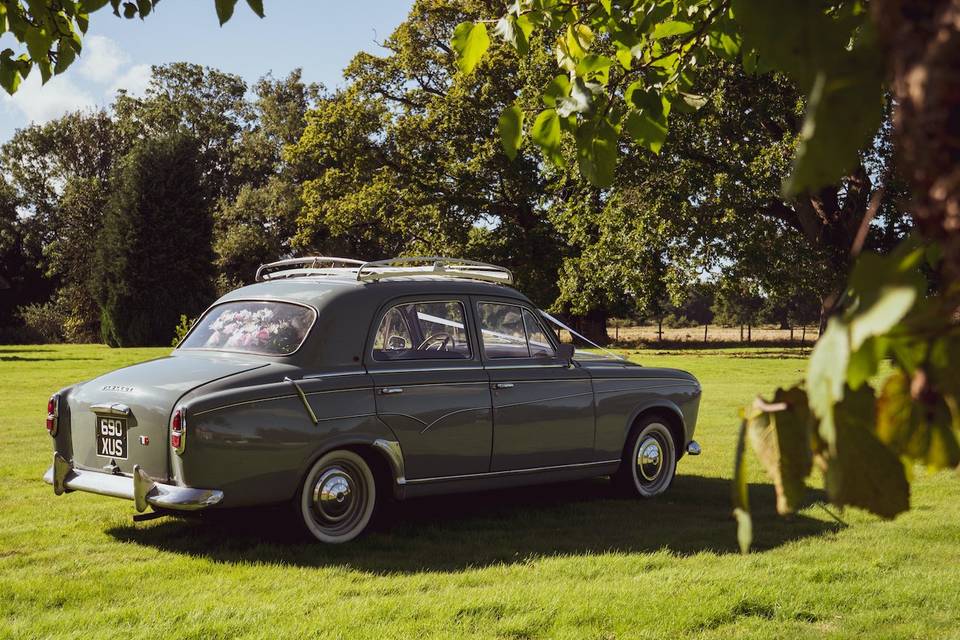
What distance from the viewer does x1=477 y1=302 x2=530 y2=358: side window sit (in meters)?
8.26

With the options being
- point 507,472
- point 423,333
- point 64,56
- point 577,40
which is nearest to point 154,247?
point 423,333

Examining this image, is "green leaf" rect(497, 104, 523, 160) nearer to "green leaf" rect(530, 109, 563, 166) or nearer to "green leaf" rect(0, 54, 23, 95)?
"green leaf" rect(530, 109, 563, 166)

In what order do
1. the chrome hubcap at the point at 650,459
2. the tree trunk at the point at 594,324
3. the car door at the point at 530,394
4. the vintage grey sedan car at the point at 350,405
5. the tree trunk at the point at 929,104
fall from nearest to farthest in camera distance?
the tree trunk at the point at 929,104 → the vintage grey sedan car at the point at 350,405 → the car door at the point at 530,394 → the chrome hubcap at the point at 650,459 → the tree trunk at the point at 594,324

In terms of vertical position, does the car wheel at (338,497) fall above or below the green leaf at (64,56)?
below

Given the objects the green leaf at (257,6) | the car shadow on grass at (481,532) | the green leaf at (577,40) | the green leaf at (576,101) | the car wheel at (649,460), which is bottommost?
the car shadow on grass at (481,532)

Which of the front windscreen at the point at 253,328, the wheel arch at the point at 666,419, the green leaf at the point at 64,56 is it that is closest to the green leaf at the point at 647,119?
the green leaf at the point at 64,56

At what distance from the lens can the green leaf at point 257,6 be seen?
14.3ft

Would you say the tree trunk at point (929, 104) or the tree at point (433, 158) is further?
the tree at point (433, 158)

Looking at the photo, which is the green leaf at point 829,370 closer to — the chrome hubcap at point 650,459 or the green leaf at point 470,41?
the green leaf at point 470,41

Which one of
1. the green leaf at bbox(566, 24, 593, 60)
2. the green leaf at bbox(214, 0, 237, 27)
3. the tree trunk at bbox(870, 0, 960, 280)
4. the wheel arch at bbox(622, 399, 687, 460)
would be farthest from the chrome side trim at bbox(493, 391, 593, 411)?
the tree trunk at bbox(870, 0, 960, 280)

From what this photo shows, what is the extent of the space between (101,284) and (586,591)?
4917cm

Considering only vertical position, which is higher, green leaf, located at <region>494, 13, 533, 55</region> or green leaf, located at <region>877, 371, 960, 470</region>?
green leaf, located at <region>494, 13, 533, 55</region>

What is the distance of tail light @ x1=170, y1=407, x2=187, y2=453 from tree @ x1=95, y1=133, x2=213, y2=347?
147 ft

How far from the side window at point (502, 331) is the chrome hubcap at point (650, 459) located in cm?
152
